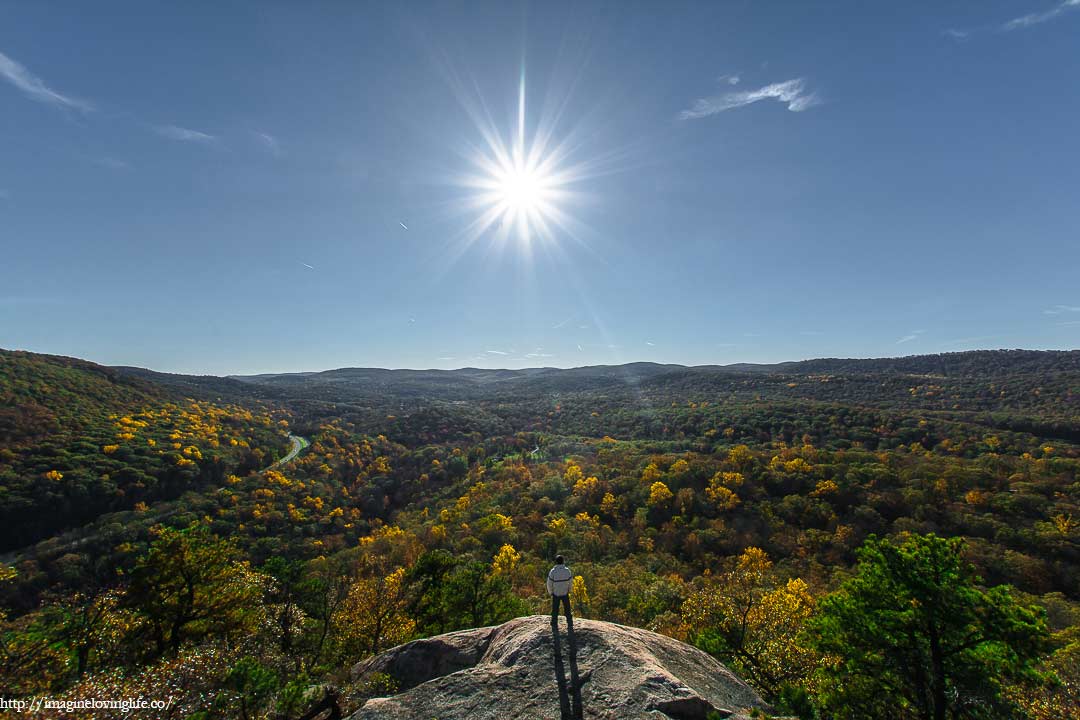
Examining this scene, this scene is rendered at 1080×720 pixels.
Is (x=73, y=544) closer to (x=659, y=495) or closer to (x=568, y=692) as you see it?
(x=568, y=692)

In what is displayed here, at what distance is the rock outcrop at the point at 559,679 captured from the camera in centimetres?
967

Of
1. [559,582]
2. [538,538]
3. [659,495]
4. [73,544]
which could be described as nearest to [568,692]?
[559,582]

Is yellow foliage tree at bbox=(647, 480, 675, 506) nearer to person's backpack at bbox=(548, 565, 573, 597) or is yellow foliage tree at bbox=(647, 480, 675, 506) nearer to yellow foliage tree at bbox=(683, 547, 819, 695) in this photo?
yellow foliage tree at bbox=(683, 547, 819, 695)

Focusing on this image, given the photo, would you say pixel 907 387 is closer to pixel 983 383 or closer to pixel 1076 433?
pixel 983 383

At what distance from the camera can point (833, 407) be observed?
111750mm

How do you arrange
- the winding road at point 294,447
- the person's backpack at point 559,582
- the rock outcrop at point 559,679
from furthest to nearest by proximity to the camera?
the winding road at point 294,447 → the rock outcrop at point 559,679 → the person's backpack at point 559,582

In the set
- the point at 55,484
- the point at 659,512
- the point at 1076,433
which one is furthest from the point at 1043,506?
the point at 55,484

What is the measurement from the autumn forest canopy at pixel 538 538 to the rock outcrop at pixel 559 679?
101 inches

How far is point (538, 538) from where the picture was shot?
57125 mm

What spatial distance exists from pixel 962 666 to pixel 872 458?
2948 inches

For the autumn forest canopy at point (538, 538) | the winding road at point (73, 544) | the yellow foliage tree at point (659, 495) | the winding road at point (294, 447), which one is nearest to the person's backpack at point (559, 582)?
the autumn forest canopy at point (538, 538)

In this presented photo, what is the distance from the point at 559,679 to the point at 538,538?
167 ft

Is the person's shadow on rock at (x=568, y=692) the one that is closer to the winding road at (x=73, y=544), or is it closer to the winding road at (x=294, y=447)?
the winding road at (x=73, y=544)

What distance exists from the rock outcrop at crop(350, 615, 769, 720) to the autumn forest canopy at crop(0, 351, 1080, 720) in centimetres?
258
